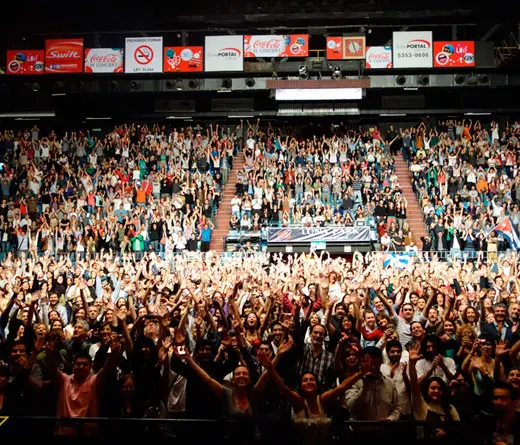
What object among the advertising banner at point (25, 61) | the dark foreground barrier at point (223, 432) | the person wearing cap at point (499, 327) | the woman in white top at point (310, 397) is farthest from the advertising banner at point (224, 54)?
the dark foreground barrier at point (223, 432)

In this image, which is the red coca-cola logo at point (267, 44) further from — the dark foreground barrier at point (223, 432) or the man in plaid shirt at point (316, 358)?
the dark foreground barrier at point (223, 432)

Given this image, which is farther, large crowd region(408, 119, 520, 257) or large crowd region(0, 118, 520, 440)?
large crowd region(408, 119, 520, 257)

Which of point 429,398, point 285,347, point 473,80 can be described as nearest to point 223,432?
point 285,347

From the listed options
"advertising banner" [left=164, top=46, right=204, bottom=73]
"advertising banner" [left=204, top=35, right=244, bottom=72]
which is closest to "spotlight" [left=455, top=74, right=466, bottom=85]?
"advertising banner" [left=204, top=35, right=244, bottom=72]

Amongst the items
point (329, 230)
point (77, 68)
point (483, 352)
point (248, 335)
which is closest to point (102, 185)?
point (77, 68)

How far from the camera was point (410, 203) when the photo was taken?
25844 millimetres

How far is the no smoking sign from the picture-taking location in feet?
91.4

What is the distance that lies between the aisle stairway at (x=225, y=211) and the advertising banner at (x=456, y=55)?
31.9 feet

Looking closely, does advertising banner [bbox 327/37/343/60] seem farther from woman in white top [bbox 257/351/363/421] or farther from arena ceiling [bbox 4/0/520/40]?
woman in white top [bbox 257/351/363/421]

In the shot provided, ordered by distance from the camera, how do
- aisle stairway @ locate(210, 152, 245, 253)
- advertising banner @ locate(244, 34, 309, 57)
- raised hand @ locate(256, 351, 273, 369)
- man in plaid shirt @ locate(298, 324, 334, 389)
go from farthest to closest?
advertising banner @ locate(244, 34, 309, 57) < aisle stairway @ locate(210, 152, 245, 253) < man in plaid shirt @ locate(298, 324, 334, 389) < raised hand @ locate(256, 351, 273, 369)

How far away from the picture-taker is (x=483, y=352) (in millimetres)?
6570

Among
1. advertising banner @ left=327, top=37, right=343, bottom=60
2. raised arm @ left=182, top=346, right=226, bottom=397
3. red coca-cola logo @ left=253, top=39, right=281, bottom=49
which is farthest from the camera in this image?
red coca-cola logo @ left=253, top=39, right=281, bottom=49

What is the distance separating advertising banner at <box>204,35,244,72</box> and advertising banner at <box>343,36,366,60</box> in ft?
14.9

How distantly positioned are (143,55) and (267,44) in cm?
558
